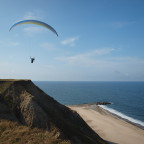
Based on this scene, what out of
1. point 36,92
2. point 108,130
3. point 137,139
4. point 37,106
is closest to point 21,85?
point 36,92

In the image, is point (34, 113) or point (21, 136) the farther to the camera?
point (34, 113)

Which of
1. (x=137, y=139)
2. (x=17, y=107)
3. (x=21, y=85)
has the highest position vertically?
(x=21, y=85)

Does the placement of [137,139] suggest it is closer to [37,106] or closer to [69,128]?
[69,128]

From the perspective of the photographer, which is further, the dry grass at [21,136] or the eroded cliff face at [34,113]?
the eroded cliff face at [34,113]

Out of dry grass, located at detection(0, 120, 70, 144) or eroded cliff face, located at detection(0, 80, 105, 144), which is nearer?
dry grass, located at detection(0, 120, 70, 144)

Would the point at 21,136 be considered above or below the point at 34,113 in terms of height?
below
